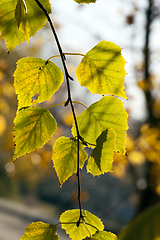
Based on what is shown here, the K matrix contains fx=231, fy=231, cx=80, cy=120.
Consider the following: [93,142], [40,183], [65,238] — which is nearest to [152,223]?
[93,142]

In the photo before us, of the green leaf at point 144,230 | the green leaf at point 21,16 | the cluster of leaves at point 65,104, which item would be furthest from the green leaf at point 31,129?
the green leaf at point 144,230

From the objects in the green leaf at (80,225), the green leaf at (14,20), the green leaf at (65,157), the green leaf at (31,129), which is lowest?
the green leaf at (80,225)

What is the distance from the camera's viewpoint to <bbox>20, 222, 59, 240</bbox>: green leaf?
374 mm

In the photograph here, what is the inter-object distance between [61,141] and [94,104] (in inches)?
3.4

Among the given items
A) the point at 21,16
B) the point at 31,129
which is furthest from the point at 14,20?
the point at 31,129

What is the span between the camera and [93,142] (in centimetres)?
39

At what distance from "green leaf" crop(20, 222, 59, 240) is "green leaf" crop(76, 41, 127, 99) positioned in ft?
0.78

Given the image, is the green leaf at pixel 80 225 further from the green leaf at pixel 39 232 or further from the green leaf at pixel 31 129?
the green leaf at pixel 31 129

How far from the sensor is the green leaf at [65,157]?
40 centimetres

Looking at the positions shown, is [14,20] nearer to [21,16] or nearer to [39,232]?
[21,16]

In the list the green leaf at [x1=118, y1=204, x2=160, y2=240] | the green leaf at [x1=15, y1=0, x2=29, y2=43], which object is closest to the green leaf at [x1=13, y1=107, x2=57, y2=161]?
the green leaf at [x1=15, y1=0, x2=29, y2=43]

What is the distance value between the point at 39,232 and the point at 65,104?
213mm

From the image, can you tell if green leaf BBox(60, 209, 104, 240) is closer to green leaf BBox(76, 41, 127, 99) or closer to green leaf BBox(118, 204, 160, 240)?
green leaf BBox(118, 204, 160, 240)

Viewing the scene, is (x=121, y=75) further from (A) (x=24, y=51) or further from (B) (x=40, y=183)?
(B) (x=40, y=183)
